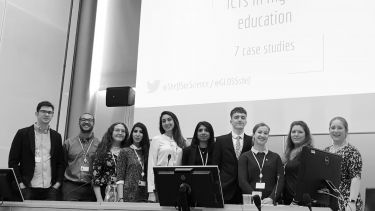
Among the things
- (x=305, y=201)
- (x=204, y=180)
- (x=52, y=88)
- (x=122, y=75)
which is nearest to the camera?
(x=305, y=201)

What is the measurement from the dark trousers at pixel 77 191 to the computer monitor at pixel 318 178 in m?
2.49

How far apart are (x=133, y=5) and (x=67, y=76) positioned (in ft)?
4.63

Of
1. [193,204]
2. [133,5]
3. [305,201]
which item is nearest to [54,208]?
[193,204]

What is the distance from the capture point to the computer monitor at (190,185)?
2.49 meters

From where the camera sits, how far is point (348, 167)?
3.39 metres

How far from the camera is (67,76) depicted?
20.8ft

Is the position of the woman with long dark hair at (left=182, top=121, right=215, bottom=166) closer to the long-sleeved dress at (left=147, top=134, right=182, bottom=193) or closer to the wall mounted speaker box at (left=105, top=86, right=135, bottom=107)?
the long-sleeved dress at (left=147, top=134, right=182, bottom=193)

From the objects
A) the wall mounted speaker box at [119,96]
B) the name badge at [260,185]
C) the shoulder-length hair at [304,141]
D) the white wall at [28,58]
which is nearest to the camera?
the name badge at [260,185]

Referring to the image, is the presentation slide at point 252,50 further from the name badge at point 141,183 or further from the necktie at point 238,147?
the name badge at point 141,183

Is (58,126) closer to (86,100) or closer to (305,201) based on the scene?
(86,100)

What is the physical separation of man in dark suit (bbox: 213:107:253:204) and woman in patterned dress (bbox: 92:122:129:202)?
3.17ft

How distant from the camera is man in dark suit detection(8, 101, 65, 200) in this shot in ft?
13.2

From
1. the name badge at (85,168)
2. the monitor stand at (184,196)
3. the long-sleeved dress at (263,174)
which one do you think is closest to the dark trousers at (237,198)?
the long-sleeved dress at (263,174)

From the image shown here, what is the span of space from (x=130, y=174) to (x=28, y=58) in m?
2.61
